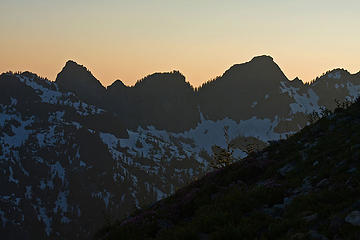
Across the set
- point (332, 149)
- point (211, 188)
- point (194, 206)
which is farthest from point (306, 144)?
point (194, 206)

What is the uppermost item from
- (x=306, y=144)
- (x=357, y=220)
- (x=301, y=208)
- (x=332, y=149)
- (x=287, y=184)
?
(x=306, y=144)

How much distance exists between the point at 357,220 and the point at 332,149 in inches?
273

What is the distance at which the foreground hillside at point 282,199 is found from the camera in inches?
377

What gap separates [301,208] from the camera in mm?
10547

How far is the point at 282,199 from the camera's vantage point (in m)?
12.3

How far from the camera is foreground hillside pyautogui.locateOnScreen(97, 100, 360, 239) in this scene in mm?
9586

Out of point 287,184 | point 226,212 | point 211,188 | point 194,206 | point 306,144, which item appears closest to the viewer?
point 226,212

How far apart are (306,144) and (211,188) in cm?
491

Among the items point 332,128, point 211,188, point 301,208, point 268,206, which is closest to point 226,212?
point 268,206

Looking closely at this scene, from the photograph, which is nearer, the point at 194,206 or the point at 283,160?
the point at 194,206

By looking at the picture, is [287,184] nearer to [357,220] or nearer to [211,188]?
[211,188]

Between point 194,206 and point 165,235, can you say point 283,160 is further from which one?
point 165,235

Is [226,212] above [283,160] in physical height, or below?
below

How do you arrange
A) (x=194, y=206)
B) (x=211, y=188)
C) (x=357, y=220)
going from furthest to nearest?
1. (x=211, y=188)
2. (x=194, y=206)
3. (x=357, y=220)
